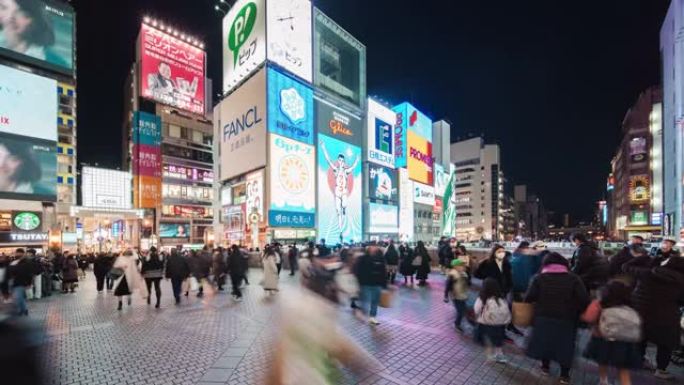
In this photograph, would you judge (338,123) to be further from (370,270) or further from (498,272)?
(498,272)

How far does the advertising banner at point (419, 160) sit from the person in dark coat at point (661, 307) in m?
58.2

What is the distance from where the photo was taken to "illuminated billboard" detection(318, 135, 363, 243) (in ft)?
145

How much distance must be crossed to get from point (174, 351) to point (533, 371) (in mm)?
5946

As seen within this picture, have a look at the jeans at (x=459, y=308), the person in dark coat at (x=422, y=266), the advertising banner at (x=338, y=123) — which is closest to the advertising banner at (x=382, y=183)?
the advertising banner at (x=338, y=123)

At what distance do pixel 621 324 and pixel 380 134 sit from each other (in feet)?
178

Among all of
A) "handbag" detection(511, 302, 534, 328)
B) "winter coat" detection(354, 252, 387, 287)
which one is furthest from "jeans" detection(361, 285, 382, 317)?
"handbag" detection(511, 302, 534, 328)

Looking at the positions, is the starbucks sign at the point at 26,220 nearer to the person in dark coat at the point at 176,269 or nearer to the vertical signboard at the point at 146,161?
the person in dark coat at the point at 176,269

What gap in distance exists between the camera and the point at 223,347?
662 centimetres

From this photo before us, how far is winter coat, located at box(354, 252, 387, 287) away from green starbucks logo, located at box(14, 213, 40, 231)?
92.0 feet

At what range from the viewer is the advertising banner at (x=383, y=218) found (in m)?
53.7

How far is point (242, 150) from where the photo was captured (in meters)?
41.2

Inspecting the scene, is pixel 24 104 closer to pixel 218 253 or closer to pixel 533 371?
pixel 218 253

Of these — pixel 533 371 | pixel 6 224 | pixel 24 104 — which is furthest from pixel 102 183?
pixel 533 371

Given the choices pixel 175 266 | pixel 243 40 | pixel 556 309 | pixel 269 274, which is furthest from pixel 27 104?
pixel 556 309
